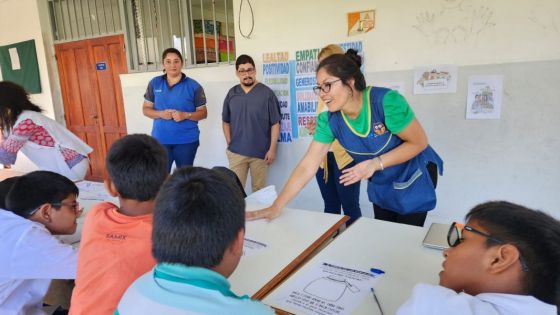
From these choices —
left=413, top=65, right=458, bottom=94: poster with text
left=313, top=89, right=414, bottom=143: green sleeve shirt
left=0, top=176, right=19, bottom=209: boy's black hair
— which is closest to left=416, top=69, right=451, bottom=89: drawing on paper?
left=413, top=65, right=458, bottom=94: poster with text

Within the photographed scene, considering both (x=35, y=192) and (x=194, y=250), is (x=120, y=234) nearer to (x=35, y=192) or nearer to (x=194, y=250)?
(x=194, y=250)

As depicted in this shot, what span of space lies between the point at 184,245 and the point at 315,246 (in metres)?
0.78

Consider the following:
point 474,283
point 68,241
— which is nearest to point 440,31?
point 474,283

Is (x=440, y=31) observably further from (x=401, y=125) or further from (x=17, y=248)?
(x=17, y=248)

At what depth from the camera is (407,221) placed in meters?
1.69

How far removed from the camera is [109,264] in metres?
1.02

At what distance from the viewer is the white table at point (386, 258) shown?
3.52 ft

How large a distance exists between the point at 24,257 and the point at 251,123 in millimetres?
2248

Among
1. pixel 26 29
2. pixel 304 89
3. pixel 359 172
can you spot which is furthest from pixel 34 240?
pixel 26 29

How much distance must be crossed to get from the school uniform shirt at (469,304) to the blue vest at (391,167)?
87 centimetres

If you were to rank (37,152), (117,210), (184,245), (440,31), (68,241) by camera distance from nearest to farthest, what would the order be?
1. (184,245)
2. (117,210)
3. (68,241)
4. (37,152)
5. (440,31)

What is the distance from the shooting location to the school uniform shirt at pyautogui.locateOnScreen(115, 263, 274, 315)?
671 millimetres

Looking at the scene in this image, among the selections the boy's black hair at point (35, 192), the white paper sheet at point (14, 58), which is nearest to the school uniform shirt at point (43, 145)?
the boy's black hair at point (35, 192)

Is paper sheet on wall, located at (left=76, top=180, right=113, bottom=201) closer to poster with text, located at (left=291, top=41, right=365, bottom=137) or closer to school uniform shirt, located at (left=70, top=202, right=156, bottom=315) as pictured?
school uniform shirt, located at (left=70, top=202, right=156, bottom=315)
